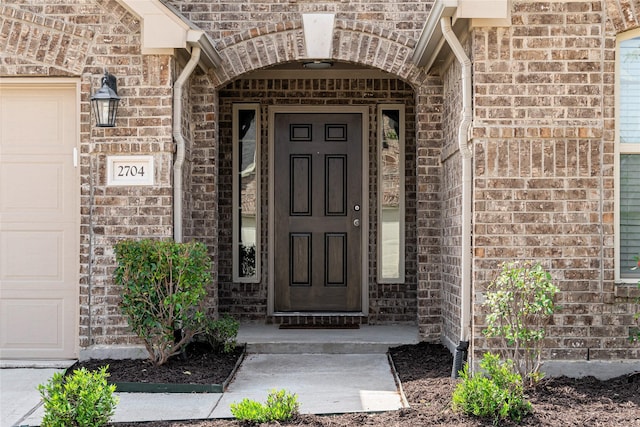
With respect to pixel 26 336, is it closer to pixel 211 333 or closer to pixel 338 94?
pixel 211 333

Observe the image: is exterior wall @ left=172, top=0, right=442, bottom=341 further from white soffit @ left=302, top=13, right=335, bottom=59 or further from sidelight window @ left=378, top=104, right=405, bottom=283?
sidelight window @ left=378, top=104, right=405, bottom=283

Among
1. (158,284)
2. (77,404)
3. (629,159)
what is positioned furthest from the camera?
(158,284)

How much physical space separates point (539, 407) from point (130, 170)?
3881 millimetres

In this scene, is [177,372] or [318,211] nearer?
[177,372]

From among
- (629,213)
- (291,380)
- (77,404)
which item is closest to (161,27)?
(291,380)

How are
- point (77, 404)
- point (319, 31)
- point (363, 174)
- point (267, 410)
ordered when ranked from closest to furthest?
point (77, 404) < point (267, 410) < point (319, 31) < point (363, 174)

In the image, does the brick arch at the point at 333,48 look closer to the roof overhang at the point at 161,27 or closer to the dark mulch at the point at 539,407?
the roof overhang at the point at 161,27

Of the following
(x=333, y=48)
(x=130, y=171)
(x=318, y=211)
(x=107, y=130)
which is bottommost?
(x=318, y=211)

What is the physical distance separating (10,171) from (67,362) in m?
1.76

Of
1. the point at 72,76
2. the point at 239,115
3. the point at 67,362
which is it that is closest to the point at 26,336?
the point at 67,362

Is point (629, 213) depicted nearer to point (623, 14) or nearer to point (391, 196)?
point (623, 14)

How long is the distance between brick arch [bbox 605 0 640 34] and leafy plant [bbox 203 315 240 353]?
4125 millimetres

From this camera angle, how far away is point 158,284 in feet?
21.1

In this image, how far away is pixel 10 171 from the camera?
7.11 m
